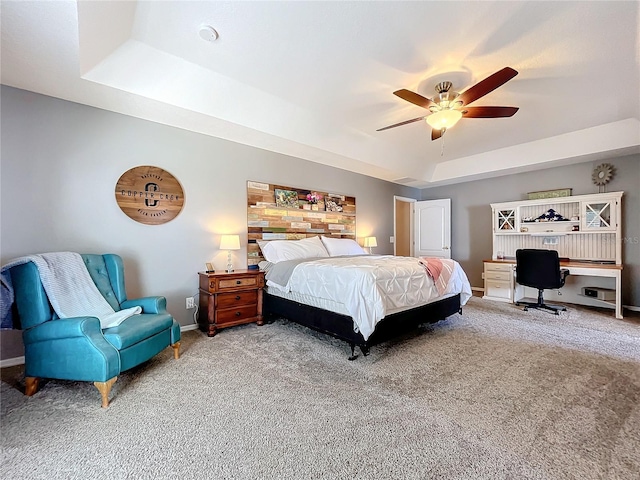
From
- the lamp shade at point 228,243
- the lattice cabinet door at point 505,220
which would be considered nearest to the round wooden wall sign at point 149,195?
the lamp shade at point 228,243

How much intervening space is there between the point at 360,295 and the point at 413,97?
6.15 feet

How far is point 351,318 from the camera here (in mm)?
2488

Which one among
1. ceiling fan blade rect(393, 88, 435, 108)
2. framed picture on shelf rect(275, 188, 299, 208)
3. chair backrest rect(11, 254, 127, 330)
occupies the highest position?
ceiling fan blade rect(393, 88, 435, 108)

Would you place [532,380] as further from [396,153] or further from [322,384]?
[396,153]

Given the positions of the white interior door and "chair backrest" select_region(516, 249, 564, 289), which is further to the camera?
the white interior door

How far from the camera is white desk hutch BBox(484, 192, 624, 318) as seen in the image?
412cm

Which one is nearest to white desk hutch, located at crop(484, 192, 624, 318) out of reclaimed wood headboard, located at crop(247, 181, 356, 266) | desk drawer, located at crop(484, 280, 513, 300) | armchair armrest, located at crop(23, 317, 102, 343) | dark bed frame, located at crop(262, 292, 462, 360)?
desk drawer, located at crop(484, 280, 513, 300)

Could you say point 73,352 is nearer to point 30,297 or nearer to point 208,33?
point 30,297

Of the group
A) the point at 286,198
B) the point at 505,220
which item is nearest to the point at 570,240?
the point at 505,220

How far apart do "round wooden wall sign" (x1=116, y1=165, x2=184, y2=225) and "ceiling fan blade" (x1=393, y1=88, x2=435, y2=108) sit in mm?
2662

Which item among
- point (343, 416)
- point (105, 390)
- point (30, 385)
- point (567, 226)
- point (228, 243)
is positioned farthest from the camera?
point (567, 226)

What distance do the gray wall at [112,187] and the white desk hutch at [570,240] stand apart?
169 inches

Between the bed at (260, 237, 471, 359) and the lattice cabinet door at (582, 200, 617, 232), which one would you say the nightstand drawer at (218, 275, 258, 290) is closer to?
the bed at (260, 237, 471, 359)

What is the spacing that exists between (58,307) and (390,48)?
3376 mm
